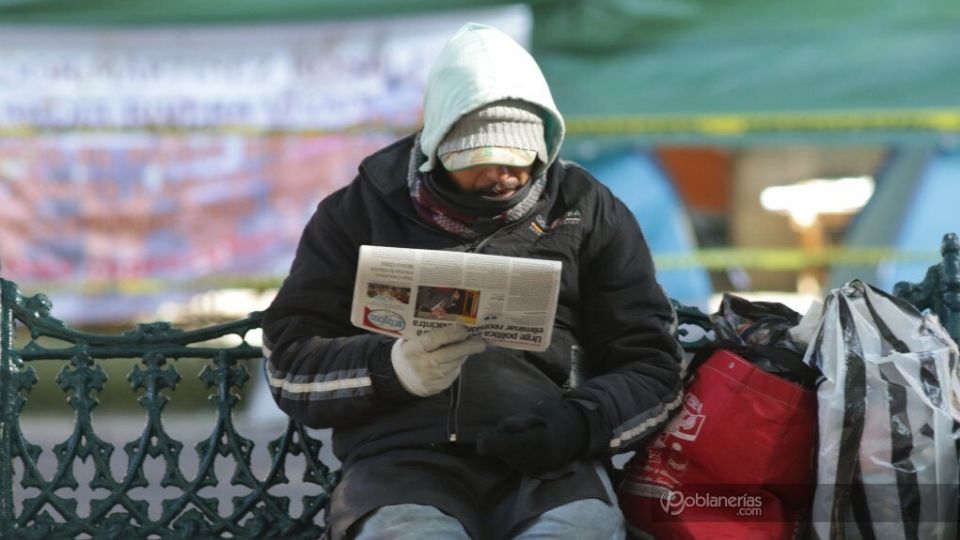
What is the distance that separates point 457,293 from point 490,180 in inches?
18.7

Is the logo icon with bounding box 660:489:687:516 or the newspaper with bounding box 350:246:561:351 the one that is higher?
the newspaper with bounding box 350:246:561:351

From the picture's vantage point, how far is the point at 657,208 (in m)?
6.85

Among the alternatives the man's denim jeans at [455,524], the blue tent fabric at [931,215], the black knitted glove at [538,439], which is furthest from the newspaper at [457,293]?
the blue tent fabric at [931,215]

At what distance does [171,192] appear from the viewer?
23.3 feet

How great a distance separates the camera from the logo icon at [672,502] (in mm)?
3371

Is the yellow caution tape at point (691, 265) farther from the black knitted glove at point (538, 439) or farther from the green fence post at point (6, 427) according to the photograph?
A: the black knitted glove at point (538, 439)

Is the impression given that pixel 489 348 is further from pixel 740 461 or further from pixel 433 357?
pixel 740 461

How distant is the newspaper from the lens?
9.46 feet

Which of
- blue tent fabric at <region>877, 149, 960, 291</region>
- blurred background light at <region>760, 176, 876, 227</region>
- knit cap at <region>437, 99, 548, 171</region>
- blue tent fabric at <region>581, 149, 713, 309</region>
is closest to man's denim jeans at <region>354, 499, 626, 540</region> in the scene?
knit cap at <region>437, 99, 548, 171</region>

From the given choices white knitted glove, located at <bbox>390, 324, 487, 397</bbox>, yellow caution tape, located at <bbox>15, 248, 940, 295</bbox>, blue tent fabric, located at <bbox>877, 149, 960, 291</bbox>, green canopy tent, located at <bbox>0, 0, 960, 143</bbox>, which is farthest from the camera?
yellow caution tape, located at <bbox>15, 248, 940, 295</bbox>

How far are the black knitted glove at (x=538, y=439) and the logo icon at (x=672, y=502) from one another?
306 millimetres

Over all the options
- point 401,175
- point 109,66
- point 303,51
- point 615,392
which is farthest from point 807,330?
point 109,66

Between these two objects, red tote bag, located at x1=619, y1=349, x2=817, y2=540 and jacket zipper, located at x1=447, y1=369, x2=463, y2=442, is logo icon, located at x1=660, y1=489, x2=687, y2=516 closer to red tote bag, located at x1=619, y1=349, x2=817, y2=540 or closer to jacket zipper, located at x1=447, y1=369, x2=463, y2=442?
red tote bag, located at x1=619, y1=349, x2=817, y2=540

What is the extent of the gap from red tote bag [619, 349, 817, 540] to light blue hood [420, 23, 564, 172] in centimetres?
68
